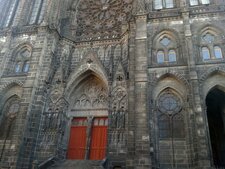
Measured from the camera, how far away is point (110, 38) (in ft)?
59.3

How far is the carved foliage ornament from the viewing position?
1922 centimetres

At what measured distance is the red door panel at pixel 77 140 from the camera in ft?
50.5

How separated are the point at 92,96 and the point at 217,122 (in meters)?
8.53

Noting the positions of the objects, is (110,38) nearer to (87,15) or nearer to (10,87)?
(87,15)

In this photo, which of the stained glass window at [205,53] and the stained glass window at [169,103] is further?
the stained glass window at [205,53]

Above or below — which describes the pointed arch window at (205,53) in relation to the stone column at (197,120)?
above

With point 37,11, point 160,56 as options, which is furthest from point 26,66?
point 160,56

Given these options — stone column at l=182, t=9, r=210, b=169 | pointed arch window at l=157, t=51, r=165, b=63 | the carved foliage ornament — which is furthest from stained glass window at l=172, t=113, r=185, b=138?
the carved foliage ornament

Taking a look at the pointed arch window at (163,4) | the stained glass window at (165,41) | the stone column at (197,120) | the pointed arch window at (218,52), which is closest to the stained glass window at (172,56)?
the stained glass window at (165,41)

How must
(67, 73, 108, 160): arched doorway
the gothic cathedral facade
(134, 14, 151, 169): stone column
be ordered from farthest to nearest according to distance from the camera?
(67, 73, 108, 160): arched doorway, the gothic cathedral facade, (134, 14, 151, 169): stone column

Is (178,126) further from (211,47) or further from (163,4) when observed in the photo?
(163,4)

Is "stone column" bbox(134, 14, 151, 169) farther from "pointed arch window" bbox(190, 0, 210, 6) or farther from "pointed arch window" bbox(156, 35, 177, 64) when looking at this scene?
"pointed arch window" bbox(190, 0, 210, 6)

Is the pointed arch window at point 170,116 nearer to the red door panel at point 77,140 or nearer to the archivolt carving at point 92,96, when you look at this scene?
the archivolt carving at point 92,96

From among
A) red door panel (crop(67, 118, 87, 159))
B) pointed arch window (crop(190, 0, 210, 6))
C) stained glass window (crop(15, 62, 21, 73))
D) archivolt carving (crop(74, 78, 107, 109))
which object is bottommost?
red door panel (crop(67, 118, 87, 159))
